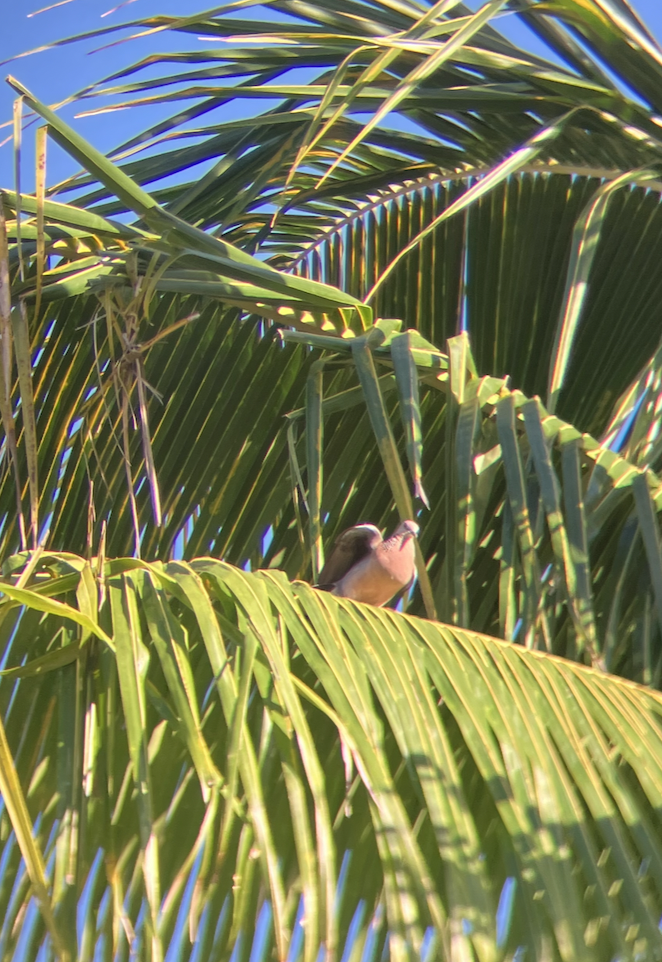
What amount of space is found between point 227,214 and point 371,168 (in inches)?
29.0

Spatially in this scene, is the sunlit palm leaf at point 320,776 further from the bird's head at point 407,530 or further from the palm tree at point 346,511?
the bird's head at point 407,530

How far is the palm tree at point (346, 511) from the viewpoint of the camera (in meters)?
1.66

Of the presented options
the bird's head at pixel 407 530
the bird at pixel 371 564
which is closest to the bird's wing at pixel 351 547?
the bird at pixel 371 564

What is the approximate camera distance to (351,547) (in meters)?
2.99

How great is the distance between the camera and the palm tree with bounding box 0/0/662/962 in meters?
1.66

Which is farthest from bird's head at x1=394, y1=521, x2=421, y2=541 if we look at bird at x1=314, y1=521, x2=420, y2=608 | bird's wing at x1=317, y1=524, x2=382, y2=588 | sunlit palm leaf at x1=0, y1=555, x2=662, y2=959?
sunlit palm leaf at x1=0, y1=555, x2=662, y2=959

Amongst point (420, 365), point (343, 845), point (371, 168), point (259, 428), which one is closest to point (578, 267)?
point (420, 365)

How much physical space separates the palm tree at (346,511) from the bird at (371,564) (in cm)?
10

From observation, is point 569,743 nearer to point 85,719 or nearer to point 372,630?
point 372,630

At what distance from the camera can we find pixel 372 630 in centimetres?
191

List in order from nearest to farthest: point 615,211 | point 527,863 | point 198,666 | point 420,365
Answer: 1. point 527,863
2. point 198,666
3. point 420,365
4. point 615,211

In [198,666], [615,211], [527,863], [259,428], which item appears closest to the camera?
[527,863]

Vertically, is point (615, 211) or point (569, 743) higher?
point (615, 211)

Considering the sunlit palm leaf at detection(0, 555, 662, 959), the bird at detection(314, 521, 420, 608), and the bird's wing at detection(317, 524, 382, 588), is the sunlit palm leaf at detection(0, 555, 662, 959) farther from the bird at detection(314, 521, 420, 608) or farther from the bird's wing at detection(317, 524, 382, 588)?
the bird's wing at detection(317, 524, 382, 588)
